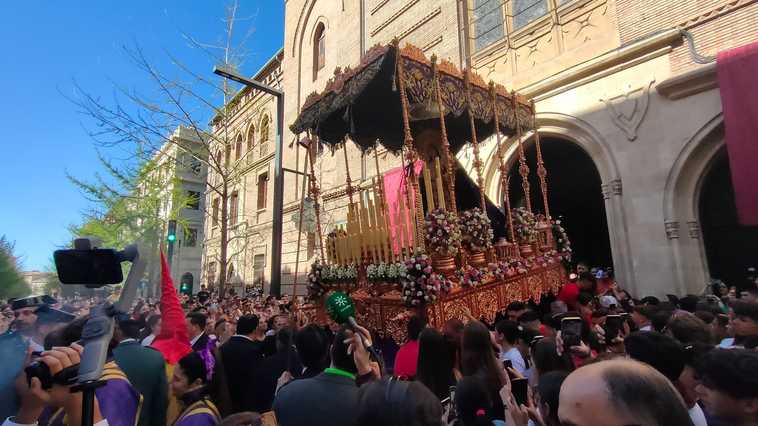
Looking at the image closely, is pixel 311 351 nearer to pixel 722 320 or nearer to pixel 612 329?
pixel 612 329

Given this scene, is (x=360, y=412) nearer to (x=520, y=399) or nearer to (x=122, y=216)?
(x=520, y=399)

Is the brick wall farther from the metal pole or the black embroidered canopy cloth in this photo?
the metal pole

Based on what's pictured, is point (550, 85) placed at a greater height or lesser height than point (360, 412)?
greater

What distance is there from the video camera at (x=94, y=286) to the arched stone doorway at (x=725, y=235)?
30.7ft

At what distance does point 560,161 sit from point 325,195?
876cm

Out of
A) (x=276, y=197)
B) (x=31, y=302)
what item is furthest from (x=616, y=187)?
(x=31, y=302)

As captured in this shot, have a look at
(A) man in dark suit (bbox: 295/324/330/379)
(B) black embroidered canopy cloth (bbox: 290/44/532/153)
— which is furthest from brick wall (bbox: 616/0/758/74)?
(A) man in dark suit (bbox: 295/324/330/379)

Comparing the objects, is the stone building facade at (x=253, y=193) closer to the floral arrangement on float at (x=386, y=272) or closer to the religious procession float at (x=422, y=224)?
the religious procession float at (x=422, y=224)

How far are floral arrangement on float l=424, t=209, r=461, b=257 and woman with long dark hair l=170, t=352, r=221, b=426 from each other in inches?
125

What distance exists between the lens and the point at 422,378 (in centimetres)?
286

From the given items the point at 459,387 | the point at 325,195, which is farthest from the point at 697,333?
the point at 325,195

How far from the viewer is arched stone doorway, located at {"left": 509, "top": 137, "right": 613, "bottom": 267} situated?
11.2 m

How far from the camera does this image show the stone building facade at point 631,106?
6785 millimetres

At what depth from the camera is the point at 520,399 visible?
2.54m
